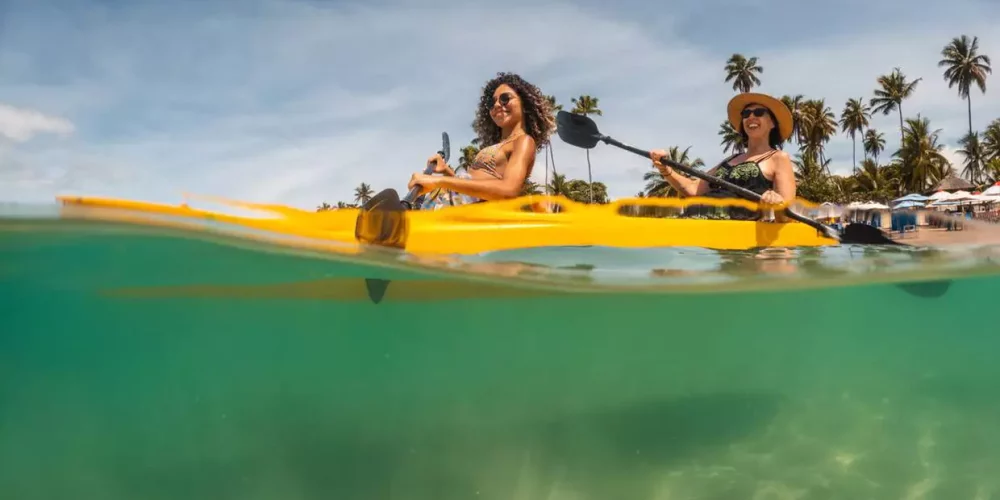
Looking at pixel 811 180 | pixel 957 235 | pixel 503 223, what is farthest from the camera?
pixel 811 180

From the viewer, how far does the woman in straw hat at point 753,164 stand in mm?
4465

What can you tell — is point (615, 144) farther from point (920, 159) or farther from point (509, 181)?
point (920, 159)

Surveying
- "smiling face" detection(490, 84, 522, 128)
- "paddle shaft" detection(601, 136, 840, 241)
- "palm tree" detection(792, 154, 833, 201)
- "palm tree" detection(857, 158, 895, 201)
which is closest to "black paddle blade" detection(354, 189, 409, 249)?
"smiling face" detection(490, 84, 522, 128)

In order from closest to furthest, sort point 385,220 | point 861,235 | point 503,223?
1. point 385,220
2. point 503,223
3. point 861,235

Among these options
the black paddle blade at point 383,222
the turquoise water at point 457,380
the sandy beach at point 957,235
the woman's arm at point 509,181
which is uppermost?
the woman's arm at point 509,181

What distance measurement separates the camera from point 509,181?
406 centimetres

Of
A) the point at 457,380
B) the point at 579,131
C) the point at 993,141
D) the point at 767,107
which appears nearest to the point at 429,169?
the point at 579,131

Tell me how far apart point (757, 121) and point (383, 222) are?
11.4 ft

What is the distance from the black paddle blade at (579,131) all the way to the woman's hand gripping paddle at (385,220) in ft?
5.35

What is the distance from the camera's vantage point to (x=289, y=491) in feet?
16.2

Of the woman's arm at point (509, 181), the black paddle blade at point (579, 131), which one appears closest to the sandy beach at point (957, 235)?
the black paddle blade at point (579, 131)

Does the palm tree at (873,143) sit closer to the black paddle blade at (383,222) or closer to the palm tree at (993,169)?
the palm tree at (993,169)

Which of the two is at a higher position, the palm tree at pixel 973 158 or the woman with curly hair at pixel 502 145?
the palm tree at pixel 973 158

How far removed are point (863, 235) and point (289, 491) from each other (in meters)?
5.21
